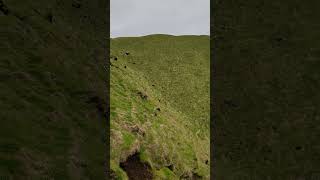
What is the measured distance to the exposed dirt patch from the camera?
2528cm

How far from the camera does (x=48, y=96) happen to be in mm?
16984

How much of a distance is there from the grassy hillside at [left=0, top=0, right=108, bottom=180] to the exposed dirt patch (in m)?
4.47

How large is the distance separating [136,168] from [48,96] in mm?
10920

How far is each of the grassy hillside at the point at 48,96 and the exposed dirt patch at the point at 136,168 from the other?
14.7 ft

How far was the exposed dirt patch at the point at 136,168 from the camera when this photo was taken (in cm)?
2528

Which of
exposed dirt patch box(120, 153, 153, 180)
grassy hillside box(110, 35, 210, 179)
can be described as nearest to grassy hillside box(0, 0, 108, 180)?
grassy hillside box(110, 35, 210, 179)
